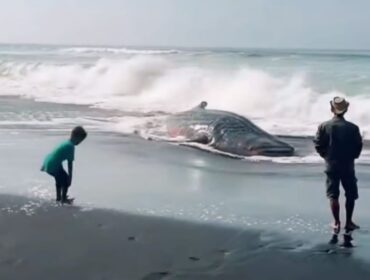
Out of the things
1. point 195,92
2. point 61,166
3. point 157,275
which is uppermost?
point 195,92

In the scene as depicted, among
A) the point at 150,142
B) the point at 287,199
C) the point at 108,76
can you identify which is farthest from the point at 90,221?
the point at 108,76

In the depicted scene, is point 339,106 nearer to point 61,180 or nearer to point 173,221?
point 173,221

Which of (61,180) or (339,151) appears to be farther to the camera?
(61,180)

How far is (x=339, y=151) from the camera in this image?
7746 millimetres

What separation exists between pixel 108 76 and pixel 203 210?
3366cm

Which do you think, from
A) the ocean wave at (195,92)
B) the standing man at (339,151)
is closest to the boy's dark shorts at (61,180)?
the standing man at (339,151)

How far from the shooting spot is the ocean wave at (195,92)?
2417 cm

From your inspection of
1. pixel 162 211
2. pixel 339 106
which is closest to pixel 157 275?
pixel 162 211

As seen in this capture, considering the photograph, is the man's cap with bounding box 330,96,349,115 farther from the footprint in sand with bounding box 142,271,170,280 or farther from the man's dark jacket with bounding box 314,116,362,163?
the footprint in sand with bounding box 142,271,170,280

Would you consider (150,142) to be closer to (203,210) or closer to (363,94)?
(203,210)

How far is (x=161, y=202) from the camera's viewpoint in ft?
29.4

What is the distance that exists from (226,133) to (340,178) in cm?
742

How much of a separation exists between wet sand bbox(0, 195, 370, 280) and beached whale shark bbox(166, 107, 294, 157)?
6353 mm

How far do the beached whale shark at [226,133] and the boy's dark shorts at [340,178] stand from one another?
19.2 feet
